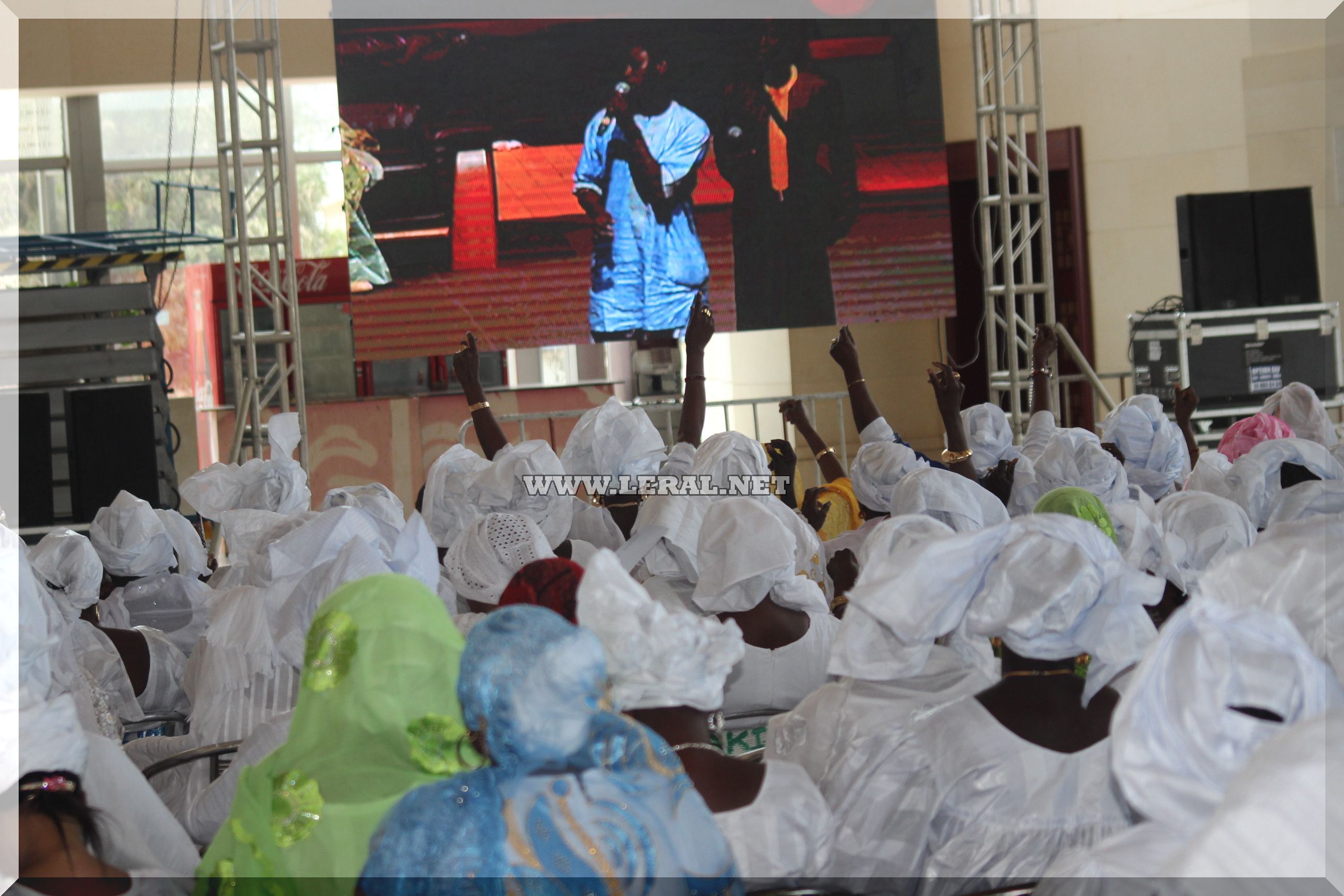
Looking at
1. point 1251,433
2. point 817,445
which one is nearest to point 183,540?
point 817,445

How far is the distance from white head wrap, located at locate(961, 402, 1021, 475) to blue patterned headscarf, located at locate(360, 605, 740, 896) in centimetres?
299

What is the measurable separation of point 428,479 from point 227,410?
5.43 m

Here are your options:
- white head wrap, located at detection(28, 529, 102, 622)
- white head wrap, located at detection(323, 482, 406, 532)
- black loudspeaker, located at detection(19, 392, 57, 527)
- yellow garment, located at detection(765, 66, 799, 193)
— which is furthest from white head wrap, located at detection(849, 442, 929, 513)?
black loudspeaker, located at detection(19, 392, 57, 527)

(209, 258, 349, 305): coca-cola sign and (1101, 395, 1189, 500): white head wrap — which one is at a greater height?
(209, 258, 349, 305): coca-cola sign

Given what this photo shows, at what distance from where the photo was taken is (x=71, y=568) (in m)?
2.89

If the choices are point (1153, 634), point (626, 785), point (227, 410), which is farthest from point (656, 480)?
point (227, 410)

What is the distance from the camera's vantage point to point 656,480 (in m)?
3.31

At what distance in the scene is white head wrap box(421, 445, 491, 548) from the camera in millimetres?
3396

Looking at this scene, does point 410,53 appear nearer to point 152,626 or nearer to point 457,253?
point 457,253

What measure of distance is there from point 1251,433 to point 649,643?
315 cm

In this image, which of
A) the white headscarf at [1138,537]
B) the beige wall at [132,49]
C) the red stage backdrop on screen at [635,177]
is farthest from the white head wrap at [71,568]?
the beige wall at [132,49]

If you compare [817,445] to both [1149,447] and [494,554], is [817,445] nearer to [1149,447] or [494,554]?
[1149,447]

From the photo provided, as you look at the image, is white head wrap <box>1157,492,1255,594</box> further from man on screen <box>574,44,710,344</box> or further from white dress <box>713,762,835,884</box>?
man on screen <box>574,44,710,344</box>

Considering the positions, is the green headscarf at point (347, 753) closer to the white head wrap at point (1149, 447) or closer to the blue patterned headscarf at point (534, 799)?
the blue patterned headscarf at point (534, 799)
